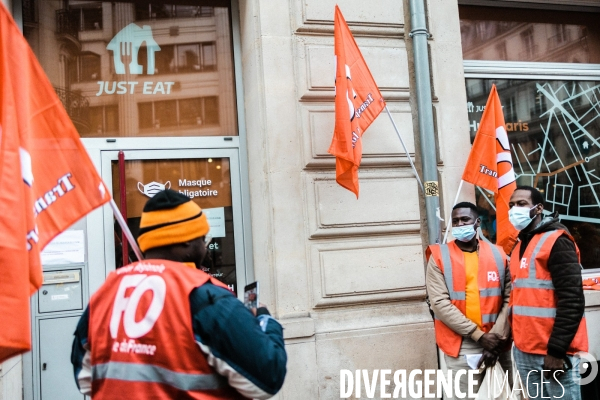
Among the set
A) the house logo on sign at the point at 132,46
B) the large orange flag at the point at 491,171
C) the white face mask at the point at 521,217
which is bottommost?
the white face mask at the point at 521,217

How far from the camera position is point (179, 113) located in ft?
19.1

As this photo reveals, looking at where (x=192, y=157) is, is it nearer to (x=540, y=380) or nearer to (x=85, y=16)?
(x=85, y=16)

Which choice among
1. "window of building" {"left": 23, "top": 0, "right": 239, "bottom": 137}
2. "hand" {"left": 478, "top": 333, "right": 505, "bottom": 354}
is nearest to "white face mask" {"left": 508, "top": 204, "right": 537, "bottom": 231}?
"hand" {"left": 478, "top": 333, "right": 505, "bottom": 354}

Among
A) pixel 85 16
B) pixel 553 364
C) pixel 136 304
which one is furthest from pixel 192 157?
pixel 136 304

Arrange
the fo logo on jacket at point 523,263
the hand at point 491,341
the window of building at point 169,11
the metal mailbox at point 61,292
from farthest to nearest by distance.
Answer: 1. the window of building at point 169,11
2. the metal mailbox at point 61,292
3. the hand at point 491,341
4. the fo logo on jacket at point 523,263

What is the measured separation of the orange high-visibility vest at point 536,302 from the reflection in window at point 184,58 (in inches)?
137

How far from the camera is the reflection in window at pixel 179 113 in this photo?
18.8 feet

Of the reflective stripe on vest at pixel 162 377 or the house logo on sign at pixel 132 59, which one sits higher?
the house logo on sign at pixel 132 59

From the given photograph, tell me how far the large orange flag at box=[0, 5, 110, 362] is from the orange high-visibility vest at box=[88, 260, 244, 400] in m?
0.29

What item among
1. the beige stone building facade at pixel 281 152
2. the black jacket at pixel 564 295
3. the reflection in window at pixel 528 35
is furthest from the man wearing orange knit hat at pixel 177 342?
the reflection in window at pixel 528 35

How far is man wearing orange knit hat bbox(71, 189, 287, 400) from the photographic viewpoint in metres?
2.06

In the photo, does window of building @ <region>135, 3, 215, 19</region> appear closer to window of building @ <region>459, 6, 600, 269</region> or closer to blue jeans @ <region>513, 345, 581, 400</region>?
window of building @ <region>459, 6, 600, 269</region>

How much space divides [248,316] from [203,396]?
32cm

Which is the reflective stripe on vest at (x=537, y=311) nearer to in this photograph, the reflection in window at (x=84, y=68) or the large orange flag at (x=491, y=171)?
the large orange flag at (x=491, y=171)
